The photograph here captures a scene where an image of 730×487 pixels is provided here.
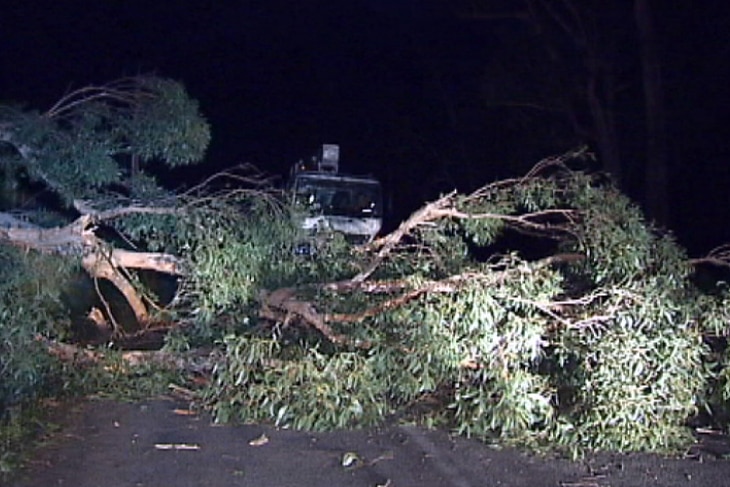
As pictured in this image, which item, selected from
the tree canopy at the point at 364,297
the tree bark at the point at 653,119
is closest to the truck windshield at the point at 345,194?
the tree bark at the point at 653,119

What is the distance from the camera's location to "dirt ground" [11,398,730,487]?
27.6 ft

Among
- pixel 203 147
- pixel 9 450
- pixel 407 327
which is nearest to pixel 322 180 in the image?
pixel 203 147

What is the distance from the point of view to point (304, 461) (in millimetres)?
8953

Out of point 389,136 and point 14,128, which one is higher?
point 389,136

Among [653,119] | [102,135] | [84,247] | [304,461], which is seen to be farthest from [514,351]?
[653,119]

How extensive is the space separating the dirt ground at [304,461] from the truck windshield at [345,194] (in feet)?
38.9

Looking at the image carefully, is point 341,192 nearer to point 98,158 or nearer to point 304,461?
point 98,158

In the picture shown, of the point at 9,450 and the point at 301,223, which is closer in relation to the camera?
the point at 9,450

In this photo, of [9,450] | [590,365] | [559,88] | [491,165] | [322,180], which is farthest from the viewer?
[491,165]

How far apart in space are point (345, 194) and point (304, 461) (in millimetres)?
13729

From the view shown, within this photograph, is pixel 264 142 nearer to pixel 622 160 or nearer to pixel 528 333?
pixel 622 160

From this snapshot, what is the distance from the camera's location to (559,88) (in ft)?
90.3

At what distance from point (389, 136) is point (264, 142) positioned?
144 inches

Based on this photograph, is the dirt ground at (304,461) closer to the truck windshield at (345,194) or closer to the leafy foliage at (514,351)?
the leafy foliage at (514,351)
